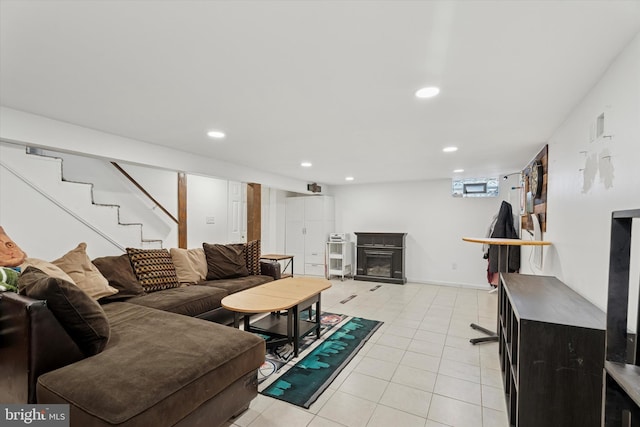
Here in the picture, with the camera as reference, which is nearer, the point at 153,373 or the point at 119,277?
the point at 153,373

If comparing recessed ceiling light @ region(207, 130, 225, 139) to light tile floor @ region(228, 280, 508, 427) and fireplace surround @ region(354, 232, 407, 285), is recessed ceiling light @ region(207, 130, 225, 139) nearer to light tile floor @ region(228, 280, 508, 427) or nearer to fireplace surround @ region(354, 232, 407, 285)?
light tile floor @ region(228, 280, 508, 427)

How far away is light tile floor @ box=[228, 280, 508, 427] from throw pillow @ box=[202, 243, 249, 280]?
1673mm

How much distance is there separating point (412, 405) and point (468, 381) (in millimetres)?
640

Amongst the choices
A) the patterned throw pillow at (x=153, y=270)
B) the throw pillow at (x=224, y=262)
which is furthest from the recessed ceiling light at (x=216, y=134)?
the throw pillow at (x=224, y=262)

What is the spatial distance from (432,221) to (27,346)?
19.6 ft

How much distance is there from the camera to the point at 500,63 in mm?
1523

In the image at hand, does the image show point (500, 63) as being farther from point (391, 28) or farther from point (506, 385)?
point (506, 385)

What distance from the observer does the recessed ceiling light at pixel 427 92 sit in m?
1.83

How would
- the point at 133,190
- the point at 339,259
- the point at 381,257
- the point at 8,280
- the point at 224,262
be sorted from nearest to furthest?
the point at 8,280, the point at 224,262, the point at 133,190, the point at 381,257, the point at 339,259

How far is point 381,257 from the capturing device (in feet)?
20.3

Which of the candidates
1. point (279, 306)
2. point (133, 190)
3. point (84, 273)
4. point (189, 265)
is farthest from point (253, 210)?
point (279, 306)

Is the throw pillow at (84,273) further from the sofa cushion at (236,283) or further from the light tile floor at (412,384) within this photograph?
the light tile floor at (412,384)

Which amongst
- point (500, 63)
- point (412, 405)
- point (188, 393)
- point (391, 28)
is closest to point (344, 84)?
point (391, 28)

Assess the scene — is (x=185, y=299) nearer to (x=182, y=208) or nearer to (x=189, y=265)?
(x=189, y=265)
